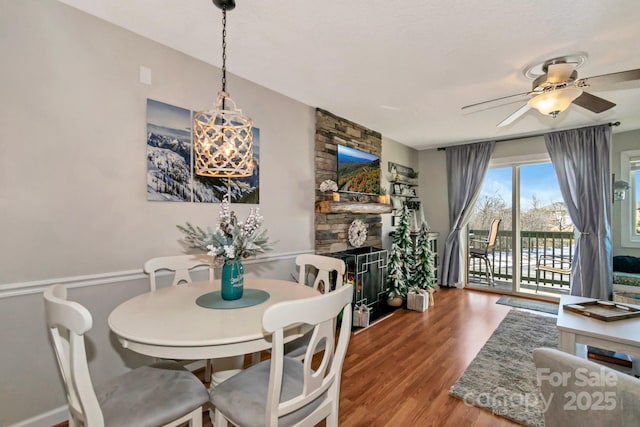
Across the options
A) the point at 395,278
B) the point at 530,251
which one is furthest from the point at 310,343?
the point at 530,251

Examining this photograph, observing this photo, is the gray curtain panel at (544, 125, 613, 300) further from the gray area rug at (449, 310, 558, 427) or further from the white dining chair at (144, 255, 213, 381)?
the white dining chair at (144, 255, 213, 381)

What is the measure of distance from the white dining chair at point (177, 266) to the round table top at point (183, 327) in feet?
1.00

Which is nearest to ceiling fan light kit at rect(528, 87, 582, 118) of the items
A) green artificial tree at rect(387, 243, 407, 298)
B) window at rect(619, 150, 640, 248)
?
green artificial tree at rect(387, 243, 407, 298)

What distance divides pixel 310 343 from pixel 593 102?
113 inches

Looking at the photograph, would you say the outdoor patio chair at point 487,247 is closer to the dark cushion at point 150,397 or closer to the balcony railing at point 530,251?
the balcony railing at point 530,251

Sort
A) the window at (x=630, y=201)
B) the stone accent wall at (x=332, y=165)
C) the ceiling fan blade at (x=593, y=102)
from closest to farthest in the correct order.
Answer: the ceiling fan blade at (x=593, y=102), the stone accent wall at (x=332, y=165), the window at (x=630, y=201)

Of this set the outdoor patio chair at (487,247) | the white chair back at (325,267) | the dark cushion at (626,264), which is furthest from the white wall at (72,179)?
the dark cushion at (626,264)

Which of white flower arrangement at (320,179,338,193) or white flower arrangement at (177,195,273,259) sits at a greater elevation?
white flower arrangement at (320,179,338,193)

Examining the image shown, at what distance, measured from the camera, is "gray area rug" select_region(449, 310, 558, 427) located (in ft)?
6.29

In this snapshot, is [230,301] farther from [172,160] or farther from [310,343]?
[172,160]

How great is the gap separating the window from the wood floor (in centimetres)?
194

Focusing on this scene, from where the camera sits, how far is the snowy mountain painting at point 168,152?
6.76ft

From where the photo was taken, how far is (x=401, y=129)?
4.25m

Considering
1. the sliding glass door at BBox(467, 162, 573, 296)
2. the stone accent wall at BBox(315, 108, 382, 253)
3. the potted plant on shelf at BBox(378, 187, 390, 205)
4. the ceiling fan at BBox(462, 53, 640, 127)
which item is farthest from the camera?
the sliding glass door at BBox(467, 162, 573, 296)
